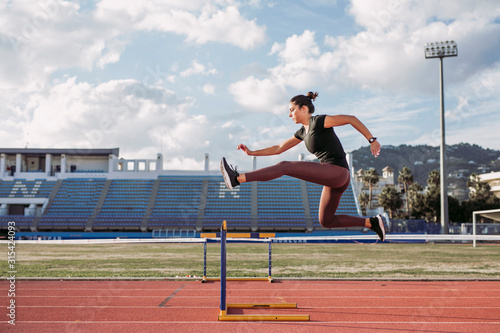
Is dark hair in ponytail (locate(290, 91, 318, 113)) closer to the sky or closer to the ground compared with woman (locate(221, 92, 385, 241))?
closer to the sky

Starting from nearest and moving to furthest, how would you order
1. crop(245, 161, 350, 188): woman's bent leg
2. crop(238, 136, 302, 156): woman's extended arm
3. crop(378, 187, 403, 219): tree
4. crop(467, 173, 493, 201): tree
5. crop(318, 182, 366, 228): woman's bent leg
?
crop(245, 161, 350, 188): woman's bent leg → crop(318, 182, 366, 228): woman's bent leg → crop(238, 136, 302, 156): woman's extended arm → crop(378, 187, 403, 219): tree → crop(467, 173, 493, 201): tree

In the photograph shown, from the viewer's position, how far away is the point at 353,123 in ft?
14.8

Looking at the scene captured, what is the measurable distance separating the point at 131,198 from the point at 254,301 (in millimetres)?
46251

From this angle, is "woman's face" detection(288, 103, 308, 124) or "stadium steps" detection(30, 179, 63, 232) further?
"stadium steps" detection(30, 179, 63, 232)

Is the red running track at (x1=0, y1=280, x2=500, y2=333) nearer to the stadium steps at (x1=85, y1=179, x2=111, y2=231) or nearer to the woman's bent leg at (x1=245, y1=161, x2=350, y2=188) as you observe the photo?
the woman's bent leg at (x1=245, y1=161, x2=350, y2=188)

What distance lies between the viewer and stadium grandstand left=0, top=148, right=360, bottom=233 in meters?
48.4

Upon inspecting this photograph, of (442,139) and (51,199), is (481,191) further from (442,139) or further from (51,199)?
(51,199)

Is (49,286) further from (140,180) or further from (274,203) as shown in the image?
(140,180)

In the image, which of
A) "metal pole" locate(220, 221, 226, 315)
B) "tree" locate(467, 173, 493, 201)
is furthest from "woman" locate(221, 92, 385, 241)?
"tree" locate(467, 173, 493, 201)

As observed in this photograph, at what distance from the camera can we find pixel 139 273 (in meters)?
14.4

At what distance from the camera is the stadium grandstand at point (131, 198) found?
159 ft

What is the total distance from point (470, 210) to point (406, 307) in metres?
54.8

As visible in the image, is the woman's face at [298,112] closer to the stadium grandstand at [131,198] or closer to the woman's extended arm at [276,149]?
the woman's extended arm at [276,149]

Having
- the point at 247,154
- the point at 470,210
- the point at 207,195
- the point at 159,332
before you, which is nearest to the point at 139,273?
the point at 159,332
